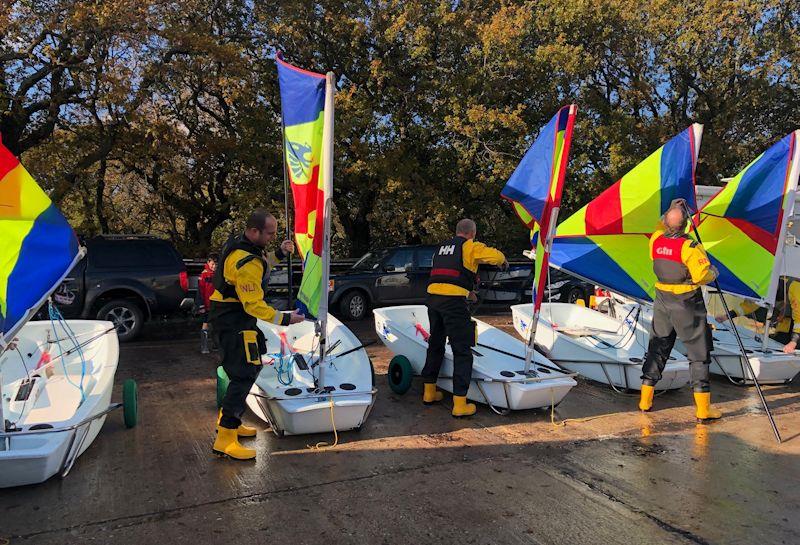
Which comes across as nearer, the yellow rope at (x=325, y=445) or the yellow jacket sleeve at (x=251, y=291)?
the yellow jacket sleeve at (x=251, y=291)

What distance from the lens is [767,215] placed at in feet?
21.7

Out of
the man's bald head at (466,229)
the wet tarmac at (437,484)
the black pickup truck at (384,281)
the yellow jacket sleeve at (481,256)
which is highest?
the man's bald head at (466,229)

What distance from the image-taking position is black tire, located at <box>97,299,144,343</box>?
361 inches

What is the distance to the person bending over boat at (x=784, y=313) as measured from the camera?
24.8ft

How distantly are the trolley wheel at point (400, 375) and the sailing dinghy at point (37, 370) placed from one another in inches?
104

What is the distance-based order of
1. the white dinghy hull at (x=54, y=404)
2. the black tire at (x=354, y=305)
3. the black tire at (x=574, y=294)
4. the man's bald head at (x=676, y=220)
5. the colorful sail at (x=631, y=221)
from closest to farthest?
the white dinghy hull at (x=54, y=404) < the man's bald head at (x=676, y=220) < the colorful sail at (x=631, y=221) < the black tire at (x=354, y=305) < the black tire at (x=574, y=294)

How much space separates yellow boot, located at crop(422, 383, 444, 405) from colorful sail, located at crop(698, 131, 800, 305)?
396 cm

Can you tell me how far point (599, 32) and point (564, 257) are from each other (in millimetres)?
11755

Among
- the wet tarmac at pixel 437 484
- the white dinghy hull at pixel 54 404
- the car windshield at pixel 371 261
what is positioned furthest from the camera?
the car windshield at pixel 371 261

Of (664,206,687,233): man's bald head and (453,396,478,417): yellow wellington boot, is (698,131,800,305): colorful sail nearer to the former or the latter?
(664,206,687,233): man's bald head

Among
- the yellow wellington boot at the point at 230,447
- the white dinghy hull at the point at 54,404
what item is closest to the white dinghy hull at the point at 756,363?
the yellow wellington boot at the point at 230,447

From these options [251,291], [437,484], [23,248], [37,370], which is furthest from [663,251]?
[37,370]

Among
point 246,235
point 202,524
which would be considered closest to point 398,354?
point 246,235

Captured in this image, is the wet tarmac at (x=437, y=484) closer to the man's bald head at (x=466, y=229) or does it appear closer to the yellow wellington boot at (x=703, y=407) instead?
the yellow wellington boot at (x=703, y=407)
